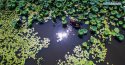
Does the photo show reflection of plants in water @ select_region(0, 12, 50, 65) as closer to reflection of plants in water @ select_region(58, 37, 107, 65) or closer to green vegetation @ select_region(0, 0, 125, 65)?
green vegetation @ select_region(0, 0, 125, 65)

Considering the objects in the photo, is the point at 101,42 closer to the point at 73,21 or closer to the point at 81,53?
the point at 81,53

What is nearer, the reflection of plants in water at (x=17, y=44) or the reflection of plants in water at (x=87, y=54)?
the reflection of plants in water at (x=87, y=54)

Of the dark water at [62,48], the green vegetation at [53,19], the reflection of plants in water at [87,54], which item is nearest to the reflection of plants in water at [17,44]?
the green vegetation at [53,19]

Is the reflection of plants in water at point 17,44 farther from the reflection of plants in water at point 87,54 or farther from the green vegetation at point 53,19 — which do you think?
the reflection of plants in water at point 87,54

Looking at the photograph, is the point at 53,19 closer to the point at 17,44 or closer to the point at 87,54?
the point at 17,44

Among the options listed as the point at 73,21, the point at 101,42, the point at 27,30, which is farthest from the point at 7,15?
the point at 101,42
